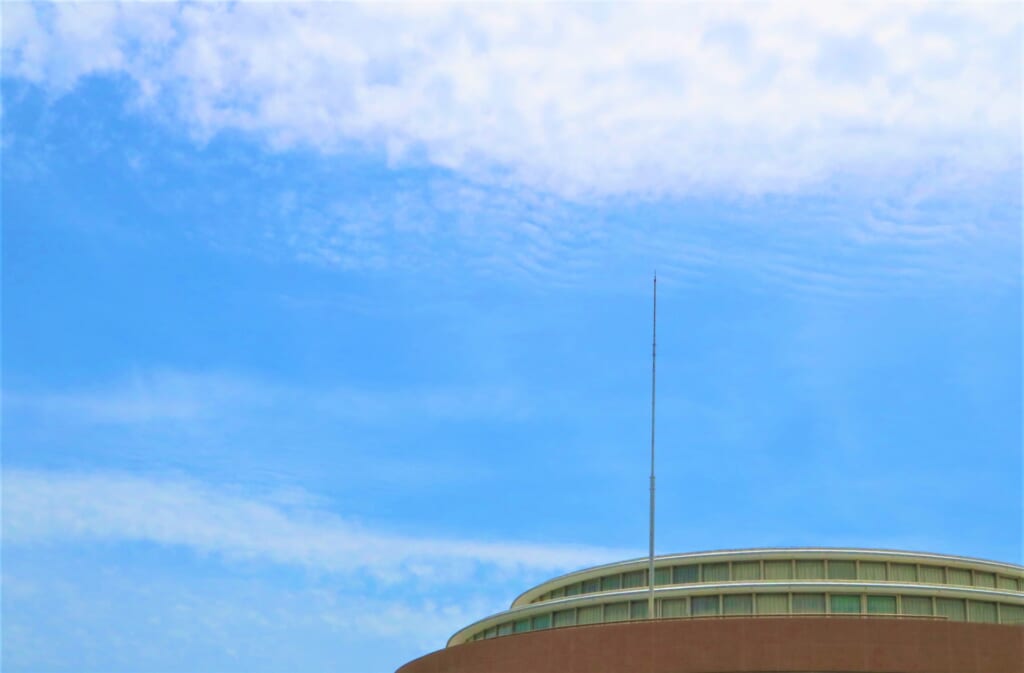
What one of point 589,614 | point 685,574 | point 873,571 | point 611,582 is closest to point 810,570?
point 873,571

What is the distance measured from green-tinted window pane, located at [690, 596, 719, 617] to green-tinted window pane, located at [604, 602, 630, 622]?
3.12 m

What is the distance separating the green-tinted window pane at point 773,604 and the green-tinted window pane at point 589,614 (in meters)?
7.78

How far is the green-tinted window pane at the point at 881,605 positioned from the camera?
167 ft

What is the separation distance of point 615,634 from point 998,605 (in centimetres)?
1778

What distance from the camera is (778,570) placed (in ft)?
182

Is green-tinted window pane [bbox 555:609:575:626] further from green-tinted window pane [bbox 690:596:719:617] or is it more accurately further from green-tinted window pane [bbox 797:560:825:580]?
green-tinted window pane [bbox 797:560:825:580]

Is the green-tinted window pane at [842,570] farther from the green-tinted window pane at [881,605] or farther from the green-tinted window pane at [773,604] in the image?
the green-tinted window pane at [773,604]

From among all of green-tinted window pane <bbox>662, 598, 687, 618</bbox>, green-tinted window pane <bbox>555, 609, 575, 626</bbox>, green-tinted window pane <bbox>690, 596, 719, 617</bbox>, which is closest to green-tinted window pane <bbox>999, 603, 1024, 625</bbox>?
green-tinted window pane <bbox>690, 596, 719, 617</bbox>

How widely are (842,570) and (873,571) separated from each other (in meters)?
1.46

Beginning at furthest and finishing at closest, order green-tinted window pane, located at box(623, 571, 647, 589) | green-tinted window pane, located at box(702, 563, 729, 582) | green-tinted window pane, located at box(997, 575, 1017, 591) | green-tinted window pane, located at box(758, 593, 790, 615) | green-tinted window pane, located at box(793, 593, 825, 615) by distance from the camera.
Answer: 1. green-tinted window pane, located at box(623, 571, 647, 589)
2. green-tinted window pane, located at box(997, 575, 1017, 591)
3. green-tinted window pane, located at box(702, 563, 729, 582)
4. green-tinted window pane, located at box(758, 593, 790, 615)
5. green-tinted window pane, located at box(793, 593, 825, 615)

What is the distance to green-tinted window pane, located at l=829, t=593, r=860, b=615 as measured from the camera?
51219 mm

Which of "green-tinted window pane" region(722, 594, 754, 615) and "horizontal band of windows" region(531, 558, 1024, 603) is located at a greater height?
"horizontal band of windows" region(531, 558, 1024, 603)

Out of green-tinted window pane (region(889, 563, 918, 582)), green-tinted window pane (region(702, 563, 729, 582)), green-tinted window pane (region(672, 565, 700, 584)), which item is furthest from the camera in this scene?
green-tinted window pane (region(672, 565, 700, 584))

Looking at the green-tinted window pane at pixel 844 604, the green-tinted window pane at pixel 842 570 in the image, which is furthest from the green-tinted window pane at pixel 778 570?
the green-tinted window pane at pixel 844 604
